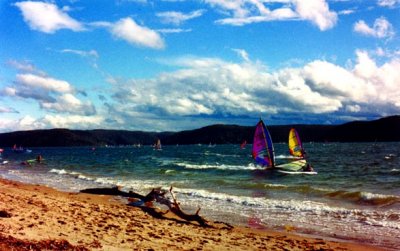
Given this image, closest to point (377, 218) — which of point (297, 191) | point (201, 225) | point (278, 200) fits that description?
point (278, 200)

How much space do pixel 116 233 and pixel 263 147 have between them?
33.8 m

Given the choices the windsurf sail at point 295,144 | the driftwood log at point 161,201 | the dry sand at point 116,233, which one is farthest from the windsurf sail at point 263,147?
the dry sand at point 116,233

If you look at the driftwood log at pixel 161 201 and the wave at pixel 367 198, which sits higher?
the driftwood log at pixel 161 201

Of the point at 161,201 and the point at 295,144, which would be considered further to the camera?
the point at 295,144

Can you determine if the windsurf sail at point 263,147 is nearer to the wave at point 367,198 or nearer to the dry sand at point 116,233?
the wave at point 367,198

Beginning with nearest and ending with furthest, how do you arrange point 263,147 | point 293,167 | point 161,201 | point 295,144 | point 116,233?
1. point 116,233
2. point 161,201
3. point 263,147
4. point 293,167
5. point 295,144

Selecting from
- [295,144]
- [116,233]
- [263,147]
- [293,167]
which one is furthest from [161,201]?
[295,144]

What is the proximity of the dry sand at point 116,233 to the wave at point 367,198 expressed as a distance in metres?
9.78

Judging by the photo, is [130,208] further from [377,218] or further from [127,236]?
[377,218]

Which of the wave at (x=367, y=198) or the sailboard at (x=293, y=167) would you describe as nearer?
the wave at (x=367, y=198)

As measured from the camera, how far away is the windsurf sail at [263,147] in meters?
42.7

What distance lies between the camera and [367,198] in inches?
917

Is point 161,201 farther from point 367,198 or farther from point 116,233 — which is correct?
point 367,198

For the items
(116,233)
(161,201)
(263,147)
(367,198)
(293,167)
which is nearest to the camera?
(116,233)
